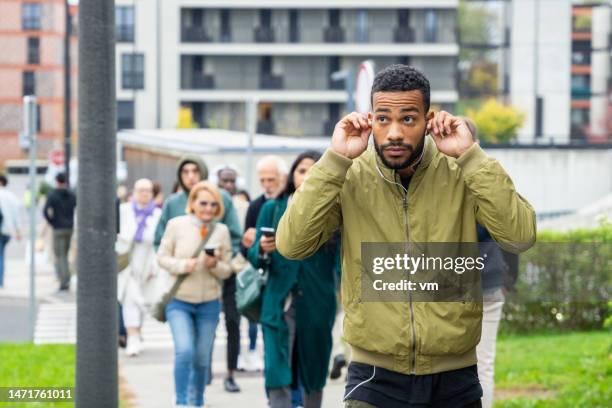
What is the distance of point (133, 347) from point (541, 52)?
64.1 m

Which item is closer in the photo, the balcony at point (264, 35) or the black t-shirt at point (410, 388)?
the black t-shirt at point (410, 388)

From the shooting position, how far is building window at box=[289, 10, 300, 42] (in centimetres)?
7575

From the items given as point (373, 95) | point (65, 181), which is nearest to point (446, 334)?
point (373, 95)

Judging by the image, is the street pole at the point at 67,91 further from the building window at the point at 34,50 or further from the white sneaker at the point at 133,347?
the building window at the point at 34,50

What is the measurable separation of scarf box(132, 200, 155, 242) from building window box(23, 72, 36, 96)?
65926 mm

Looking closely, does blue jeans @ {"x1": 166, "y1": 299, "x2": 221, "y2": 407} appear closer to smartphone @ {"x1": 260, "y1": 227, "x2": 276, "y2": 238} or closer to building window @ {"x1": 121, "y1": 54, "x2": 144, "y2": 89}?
smartphone @ {"x1": 260, "y1": 227, "x2": 276, "y2": 238}

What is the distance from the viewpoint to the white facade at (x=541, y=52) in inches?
2938

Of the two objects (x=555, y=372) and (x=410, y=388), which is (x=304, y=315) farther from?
(x=555, y=372)

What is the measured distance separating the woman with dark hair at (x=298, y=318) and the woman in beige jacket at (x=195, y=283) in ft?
3.90

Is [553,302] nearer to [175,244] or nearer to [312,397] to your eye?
[175,244]

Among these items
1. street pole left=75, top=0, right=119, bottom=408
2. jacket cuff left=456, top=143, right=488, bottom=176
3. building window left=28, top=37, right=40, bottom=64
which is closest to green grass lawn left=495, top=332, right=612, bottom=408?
street pole left=75, top=0, right=119, bottom=408

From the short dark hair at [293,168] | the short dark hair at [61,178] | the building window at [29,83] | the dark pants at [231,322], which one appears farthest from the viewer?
the building window at [29,83]

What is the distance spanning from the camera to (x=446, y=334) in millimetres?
4500

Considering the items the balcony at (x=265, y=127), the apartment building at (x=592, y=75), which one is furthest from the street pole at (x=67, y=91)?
the apartment building at (x=592, y=75)
